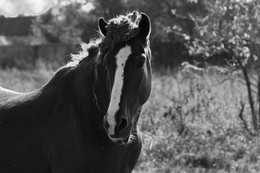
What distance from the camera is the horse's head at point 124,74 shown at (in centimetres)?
303

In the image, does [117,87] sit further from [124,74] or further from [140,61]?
[140,61]

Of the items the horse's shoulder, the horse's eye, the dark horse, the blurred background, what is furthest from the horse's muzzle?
the blurred background

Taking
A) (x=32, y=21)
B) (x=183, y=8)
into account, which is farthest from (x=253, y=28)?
(x=32, y=21)

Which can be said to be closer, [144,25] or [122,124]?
[122,124]

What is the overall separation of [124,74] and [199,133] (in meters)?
4.69

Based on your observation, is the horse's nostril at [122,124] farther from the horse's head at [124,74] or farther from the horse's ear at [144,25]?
the horse's ear at [144,25]

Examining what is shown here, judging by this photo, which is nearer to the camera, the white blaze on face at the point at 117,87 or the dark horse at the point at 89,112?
the white blaze on face at the point at 117,87

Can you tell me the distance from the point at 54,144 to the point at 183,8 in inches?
483

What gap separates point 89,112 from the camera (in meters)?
3.56

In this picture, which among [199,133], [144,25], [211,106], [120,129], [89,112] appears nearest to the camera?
[120,129]

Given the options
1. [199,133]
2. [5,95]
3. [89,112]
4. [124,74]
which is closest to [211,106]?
[199,133]

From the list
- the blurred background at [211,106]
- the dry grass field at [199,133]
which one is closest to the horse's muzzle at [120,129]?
the blurred background at [211,106]

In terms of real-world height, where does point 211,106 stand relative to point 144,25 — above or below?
below

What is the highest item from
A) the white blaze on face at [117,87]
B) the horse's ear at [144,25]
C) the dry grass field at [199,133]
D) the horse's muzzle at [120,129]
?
the horse's ear at [144,25]
